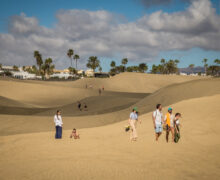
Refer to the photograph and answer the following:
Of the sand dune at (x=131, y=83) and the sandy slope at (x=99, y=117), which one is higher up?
the sand dune at (x=131, y=83)

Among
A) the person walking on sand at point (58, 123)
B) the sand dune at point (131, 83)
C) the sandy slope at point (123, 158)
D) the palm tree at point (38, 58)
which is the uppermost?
the palm tree at point (38, 58)

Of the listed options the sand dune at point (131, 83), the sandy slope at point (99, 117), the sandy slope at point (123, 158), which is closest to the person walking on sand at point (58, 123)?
the sandy slope at point (123, 158)

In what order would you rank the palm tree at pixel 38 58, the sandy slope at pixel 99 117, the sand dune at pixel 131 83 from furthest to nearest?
the palm tree at pixel 38 58
the sand dune at pixel 131 83
the sandy slope at pixel 99 117

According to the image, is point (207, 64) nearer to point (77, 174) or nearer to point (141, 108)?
point (141, 108)

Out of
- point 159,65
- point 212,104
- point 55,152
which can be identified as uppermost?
point 159,65

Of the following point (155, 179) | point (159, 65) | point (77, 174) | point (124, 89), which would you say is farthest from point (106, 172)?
point (159, 65)

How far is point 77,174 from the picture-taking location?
6.64 metres

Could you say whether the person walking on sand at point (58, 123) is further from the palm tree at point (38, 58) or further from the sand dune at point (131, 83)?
the palm tree at point (38, 58)

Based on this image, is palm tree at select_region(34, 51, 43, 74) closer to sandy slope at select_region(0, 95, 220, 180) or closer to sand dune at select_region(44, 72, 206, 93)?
sand dune at select_region(44, 72, 206, 93)

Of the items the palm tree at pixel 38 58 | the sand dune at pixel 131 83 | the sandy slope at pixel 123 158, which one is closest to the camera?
the sandy slope at pixel 123 158

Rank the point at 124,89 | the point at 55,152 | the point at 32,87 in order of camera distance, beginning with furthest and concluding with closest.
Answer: the point at 124,89
the point at 32,87
the point at 55,152

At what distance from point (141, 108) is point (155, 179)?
65.6 feet

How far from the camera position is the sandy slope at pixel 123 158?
21.7ft

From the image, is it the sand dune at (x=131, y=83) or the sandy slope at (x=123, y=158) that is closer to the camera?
the sandy slope at (x=123, y=158)
